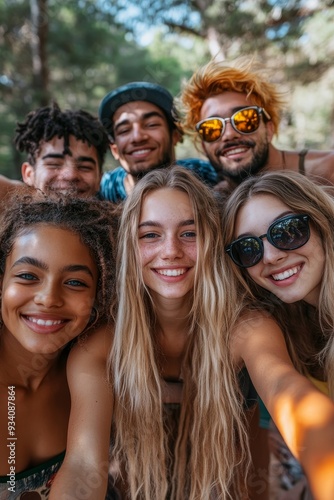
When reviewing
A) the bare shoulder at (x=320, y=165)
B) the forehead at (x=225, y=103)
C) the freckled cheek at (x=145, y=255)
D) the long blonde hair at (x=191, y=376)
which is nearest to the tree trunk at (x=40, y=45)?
the forehead at (x=225, y=103)

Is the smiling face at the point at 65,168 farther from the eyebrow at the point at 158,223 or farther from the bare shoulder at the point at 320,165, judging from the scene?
the bare shoulder at the point at 320,165

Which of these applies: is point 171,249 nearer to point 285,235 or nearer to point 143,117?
point 285,235

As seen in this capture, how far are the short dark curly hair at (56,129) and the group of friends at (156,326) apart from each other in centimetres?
119

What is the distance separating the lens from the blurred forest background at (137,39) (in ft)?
29.7

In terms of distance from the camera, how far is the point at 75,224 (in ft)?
8.42

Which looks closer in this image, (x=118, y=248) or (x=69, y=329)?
(x=69, y=329)

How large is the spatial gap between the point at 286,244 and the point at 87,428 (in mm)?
1446

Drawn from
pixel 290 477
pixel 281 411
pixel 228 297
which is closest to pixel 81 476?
pixel 281 411

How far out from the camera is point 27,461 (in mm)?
2389

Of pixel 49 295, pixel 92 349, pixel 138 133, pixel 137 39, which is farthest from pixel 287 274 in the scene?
pixel 137 39

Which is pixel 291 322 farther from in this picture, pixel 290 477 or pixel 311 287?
pixel 290 477

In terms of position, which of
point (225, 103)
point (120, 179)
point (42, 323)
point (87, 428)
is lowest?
point (87, 428)

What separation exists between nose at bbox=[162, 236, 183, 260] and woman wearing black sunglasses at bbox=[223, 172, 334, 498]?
30cm

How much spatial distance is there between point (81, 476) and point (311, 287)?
63.6 inches
